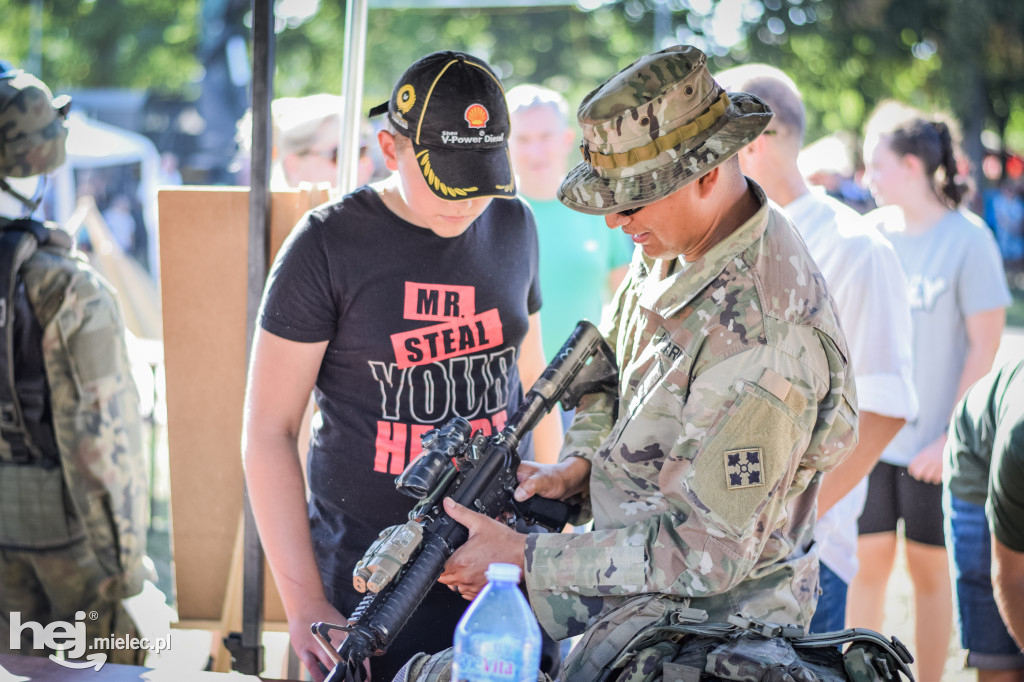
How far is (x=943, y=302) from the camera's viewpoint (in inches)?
143

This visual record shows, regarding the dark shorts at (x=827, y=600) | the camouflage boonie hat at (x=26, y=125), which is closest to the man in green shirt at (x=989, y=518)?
the dark shorts at (x=827, y=600)

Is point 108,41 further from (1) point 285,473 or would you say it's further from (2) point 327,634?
(2) point 327,634

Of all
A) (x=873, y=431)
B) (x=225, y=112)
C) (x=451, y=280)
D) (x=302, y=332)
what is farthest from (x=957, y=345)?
(x=225, y=112)

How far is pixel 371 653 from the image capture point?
5.14 ft

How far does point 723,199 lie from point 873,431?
1.24m

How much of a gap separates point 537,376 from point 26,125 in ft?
5.45

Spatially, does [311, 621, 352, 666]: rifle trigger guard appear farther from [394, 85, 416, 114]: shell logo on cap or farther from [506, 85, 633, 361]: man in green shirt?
[506, 85, 633, 361]: man in green shirt

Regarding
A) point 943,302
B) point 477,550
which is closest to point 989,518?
point 477,550

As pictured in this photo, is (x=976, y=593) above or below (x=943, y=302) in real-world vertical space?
below

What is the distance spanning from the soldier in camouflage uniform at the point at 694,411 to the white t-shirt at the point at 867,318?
38.0 inches

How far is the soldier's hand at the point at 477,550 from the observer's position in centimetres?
168

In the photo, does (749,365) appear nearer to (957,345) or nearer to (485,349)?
(485,349)

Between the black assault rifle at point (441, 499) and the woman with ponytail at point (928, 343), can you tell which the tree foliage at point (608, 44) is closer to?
the woman with ponytail at point (928, 343)

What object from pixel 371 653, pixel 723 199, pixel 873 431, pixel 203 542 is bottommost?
pixel 203 542
